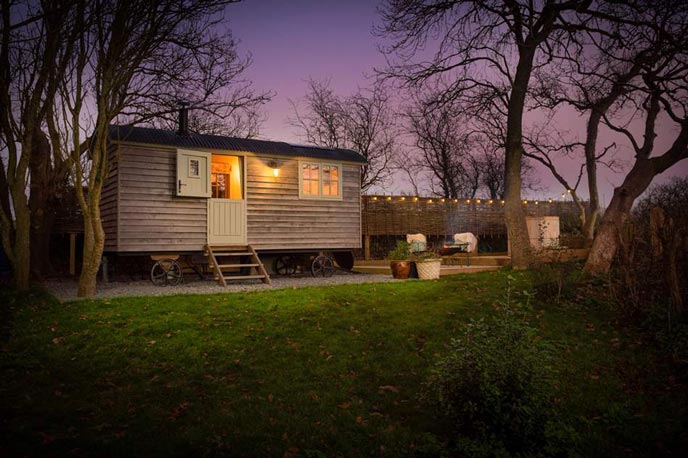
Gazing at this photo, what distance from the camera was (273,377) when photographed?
5199 mm

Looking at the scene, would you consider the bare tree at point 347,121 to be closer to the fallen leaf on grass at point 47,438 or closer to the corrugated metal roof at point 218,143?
the corrugated metal roof at point 218,143

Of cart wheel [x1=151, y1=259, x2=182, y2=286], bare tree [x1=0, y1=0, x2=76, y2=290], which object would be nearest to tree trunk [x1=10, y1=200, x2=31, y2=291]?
bare tree [x1=0, y1=0, x2=76, y2=290]

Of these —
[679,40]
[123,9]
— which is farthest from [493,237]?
[123,9]

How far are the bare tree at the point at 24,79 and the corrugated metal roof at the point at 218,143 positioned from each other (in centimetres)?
161

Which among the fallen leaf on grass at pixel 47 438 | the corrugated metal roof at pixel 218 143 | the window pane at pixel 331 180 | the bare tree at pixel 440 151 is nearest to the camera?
the fallen leaf on grass at pixel 47 438

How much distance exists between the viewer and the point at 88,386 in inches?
195

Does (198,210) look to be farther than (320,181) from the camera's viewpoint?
No

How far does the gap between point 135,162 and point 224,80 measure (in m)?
3.69

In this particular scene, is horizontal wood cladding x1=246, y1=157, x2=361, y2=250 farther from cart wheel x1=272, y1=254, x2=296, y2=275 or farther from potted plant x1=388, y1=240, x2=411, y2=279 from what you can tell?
potted plant x1=388, y1=240, x2=411, y2=279

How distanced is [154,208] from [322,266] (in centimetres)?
462

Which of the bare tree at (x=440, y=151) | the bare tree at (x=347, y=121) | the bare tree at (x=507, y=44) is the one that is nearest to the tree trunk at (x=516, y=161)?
the bare tree at (x=507, y=44)

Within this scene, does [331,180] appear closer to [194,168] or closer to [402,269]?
[402,269]

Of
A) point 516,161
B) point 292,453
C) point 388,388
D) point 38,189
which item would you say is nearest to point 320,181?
point 516,161

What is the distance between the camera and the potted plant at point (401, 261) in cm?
1234
